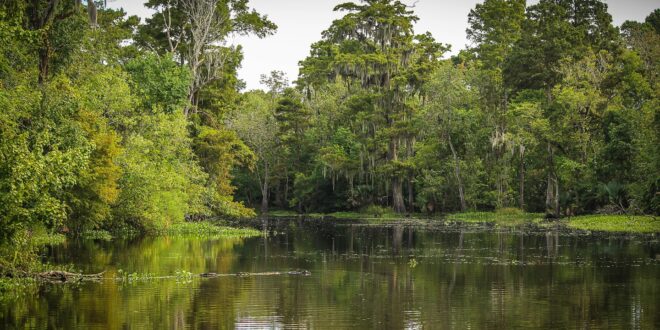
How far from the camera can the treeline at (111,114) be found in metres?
20.3

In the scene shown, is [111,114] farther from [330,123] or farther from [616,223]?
[330,123]

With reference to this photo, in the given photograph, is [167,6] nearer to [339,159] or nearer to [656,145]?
[339,159]

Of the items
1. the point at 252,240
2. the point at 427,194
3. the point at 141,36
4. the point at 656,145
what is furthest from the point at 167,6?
the point at 656,145

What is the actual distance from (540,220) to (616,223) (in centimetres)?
805

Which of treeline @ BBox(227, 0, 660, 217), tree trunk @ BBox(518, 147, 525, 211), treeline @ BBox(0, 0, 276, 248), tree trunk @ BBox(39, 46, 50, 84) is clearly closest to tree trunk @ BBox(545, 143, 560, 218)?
treeline @ BBox(227, 0, 660, 217)

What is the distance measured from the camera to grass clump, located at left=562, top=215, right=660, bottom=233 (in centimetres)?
4340

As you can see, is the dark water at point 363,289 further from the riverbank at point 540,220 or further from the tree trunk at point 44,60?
the riverbank at point 540,220

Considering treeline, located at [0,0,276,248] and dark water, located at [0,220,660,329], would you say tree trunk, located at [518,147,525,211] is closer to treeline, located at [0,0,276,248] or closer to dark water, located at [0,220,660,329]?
treeline, located at [0,0,276,248]

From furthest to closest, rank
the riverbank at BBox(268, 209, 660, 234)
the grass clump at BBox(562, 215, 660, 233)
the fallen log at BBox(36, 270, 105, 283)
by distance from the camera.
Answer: the riverbank at BBox(268, 209, 660, 234) → the grass clump at BBox(562, 215, 660, 233) → the fallen log at BBox(36, 270, 105, 283)

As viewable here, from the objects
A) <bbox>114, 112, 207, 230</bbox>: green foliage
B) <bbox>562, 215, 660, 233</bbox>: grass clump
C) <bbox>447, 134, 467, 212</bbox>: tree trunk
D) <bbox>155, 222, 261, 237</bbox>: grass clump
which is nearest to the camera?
<bbox>114, 112, 207, 230</bbox>: green foliage

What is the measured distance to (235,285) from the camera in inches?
861

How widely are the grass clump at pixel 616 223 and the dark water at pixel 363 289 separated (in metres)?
7.37

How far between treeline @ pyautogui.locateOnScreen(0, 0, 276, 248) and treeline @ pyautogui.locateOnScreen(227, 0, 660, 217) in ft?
52.1

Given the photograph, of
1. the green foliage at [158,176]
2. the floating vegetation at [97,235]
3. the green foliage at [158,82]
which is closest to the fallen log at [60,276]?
the floating vegetation at [97,235]
